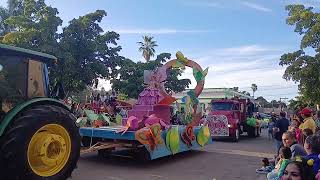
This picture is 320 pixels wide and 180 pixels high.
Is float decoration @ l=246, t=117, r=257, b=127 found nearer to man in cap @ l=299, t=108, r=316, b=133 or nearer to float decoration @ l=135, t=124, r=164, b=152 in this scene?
man in cap @ l=299, t=108, r=316, b=133

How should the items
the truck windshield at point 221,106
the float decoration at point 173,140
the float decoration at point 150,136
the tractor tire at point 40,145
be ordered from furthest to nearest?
the truck windshield at point 221,106 < the float decoration at point 173,140 < the float decoration at point 150,136 < the tractor tire at point 40,145

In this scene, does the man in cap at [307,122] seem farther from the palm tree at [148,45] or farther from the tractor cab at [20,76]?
the palm tree at [148,45]

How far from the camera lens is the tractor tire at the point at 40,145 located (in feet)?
18.9

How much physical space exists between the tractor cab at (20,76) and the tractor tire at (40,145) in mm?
426

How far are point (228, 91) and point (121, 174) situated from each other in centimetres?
6231

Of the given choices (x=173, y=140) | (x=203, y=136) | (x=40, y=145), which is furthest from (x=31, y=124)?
(x=203, y=136)

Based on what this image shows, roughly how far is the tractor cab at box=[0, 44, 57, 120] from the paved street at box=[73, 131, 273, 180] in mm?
2608

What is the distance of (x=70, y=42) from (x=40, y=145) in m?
16.3

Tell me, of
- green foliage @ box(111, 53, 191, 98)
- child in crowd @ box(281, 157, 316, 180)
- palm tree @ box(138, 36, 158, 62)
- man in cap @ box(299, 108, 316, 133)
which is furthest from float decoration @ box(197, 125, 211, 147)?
palm tree @ box(138, 36, 158, 62)

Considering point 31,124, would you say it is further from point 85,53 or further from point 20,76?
point 85,53

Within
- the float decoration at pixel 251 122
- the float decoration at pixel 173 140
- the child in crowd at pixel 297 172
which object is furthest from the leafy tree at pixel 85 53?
the child in crowd at pixel 297 172

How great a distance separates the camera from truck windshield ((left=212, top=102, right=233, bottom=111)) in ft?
68.3

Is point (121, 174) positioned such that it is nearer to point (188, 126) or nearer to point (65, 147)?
point (65, 147)

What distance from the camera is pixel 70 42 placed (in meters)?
21.9
